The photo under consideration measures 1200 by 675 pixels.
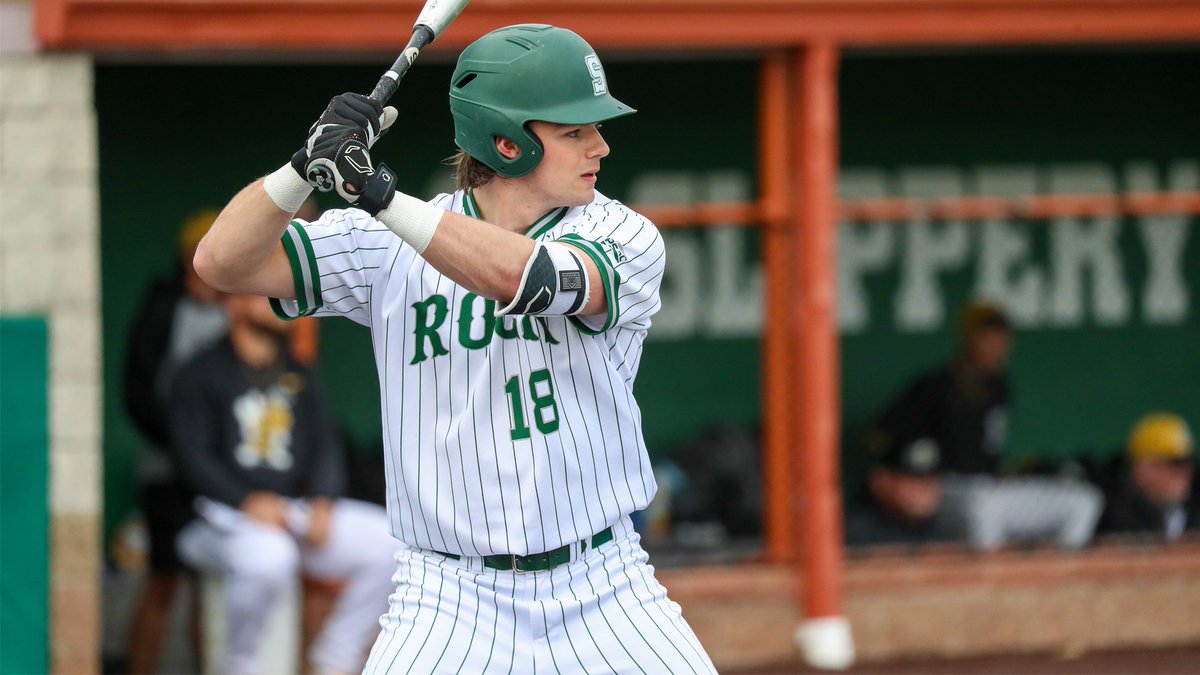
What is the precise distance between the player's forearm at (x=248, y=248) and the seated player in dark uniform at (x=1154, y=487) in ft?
14.8

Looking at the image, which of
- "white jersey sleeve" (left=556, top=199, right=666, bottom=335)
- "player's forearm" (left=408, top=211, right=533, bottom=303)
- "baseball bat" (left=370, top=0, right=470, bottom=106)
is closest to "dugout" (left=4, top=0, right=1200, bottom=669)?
"baseball bat" (left=370, top=0, right=470, bottom=106)

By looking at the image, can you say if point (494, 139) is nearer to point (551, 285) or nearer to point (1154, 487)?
point (551, 285)

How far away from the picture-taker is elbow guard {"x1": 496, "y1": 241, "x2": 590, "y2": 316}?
2908mm

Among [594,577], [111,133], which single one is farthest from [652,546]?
[594,577]

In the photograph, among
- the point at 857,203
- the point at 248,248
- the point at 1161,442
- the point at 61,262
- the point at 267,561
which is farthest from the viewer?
the point at 1161,442

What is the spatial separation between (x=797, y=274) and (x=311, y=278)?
3.28 meters

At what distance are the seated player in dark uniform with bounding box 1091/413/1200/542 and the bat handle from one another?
14.1 feet

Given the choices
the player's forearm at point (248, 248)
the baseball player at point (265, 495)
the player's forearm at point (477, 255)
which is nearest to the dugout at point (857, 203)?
the baseball player at point (265, 495)

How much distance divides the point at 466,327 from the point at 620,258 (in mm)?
300

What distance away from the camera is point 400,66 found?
10.6 feet

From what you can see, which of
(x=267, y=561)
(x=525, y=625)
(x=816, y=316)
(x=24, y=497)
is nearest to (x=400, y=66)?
(x=525, y=625)

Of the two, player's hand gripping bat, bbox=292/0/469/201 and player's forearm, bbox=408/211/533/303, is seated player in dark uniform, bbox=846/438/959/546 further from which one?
player's hand gripping bat, bbox=292/0/469/201

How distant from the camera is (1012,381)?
8.05 metres

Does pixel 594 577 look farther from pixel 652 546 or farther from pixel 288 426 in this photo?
pixel 652 546
